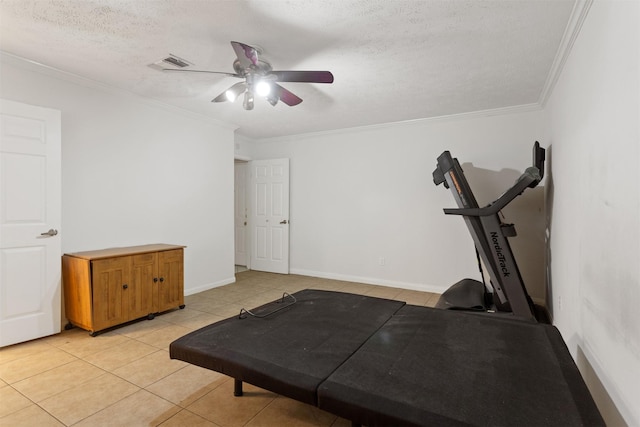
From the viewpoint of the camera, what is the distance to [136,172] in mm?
3719

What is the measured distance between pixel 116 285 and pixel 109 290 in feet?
0.25

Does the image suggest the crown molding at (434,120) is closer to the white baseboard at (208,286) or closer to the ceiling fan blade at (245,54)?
the white baseboard at (208,286)

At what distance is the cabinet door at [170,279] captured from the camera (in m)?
3.51

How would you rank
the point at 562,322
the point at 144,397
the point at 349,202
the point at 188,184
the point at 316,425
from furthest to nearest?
the point at 349,202 < the point at 188,184 < the point at 562,322 < the point at 144,397 < the point at 316,425

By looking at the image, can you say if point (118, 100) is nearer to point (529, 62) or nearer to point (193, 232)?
point (193, 232)

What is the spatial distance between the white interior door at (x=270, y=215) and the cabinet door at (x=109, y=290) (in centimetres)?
287

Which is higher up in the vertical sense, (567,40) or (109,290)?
(567,40)

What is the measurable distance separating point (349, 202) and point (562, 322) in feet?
10.5

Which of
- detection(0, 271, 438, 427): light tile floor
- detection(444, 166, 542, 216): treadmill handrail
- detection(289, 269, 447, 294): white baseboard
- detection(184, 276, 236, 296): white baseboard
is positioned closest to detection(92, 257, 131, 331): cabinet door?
detection(0, 271, 438, 427): light tile floor

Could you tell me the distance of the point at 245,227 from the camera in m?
6.26

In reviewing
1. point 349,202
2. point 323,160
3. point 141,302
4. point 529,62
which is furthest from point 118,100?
point 529,62

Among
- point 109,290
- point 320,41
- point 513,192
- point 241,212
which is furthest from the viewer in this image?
point 241,212

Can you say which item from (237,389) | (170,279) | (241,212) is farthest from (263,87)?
(241,212)

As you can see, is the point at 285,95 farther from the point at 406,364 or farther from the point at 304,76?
the point at 406,364
